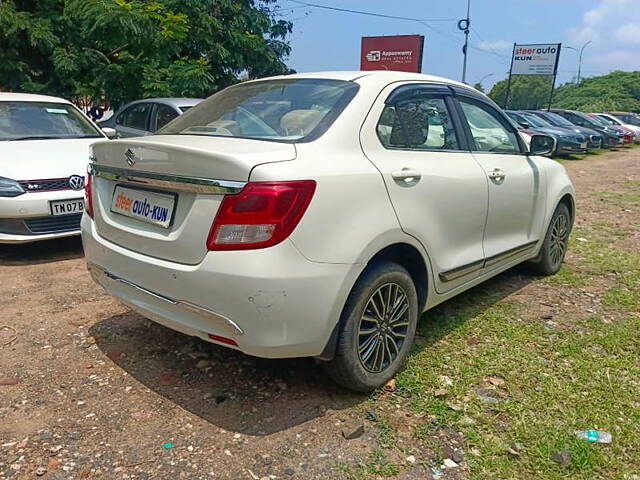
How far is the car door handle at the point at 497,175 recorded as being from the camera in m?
3.46

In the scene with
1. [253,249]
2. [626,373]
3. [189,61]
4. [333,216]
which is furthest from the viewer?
[189,61]

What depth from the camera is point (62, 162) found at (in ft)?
15.6

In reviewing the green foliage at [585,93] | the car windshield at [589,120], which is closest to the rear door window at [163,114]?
the car windshield at [589,120]

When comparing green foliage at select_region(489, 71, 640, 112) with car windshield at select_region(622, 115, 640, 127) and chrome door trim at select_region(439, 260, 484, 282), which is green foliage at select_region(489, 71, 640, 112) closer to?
car windshield at select_region(622, 115, 640, 127)

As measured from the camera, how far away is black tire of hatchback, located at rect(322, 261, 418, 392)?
96.7 inches

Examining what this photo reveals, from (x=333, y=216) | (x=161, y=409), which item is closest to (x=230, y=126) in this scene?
(x=333, y=216)

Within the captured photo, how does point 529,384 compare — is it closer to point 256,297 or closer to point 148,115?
point 256,297

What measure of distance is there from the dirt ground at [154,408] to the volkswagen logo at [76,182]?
50.4 inches

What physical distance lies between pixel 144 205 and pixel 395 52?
85.7 feet

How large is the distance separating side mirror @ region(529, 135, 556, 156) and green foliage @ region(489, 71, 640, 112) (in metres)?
60.2

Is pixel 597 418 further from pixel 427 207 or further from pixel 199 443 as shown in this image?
pixel 199 443

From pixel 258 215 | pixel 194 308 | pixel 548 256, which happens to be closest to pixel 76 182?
pixel 194 308

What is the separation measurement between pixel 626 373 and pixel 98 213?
3130 mm

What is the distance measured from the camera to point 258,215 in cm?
213
